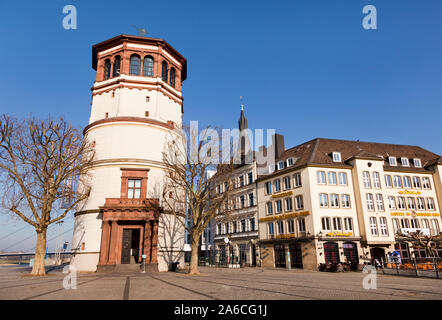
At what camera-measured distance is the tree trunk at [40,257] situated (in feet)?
76.4

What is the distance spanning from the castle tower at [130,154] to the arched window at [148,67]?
0.34 ft

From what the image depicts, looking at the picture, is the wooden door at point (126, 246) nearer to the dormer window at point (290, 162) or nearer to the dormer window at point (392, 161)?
the dormer window at point (290, 162)

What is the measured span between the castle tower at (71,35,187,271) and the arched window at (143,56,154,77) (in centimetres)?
10

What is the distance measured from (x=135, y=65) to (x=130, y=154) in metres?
11.4

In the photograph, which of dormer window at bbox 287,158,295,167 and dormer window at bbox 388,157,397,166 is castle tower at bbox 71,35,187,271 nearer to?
dormer window at bbox 287,158,295,167

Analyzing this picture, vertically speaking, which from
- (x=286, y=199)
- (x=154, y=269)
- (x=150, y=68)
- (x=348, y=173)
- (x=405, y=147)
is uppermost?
(x=150, y=68)

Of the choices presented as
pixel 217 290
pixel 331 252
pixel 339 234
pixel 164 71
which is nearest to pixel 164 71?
pixel 164 71

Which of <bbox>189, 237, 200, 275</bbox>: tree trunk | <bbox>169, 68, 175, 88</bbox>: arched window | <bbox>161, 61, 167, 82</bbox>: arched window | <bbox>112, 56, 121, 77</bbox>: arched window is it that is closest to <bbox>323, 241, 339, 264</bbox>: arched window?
<bbox>189, 237, 200, 275</bbox>: tree trunk

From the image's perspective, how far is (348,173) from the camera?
40.6 meters
